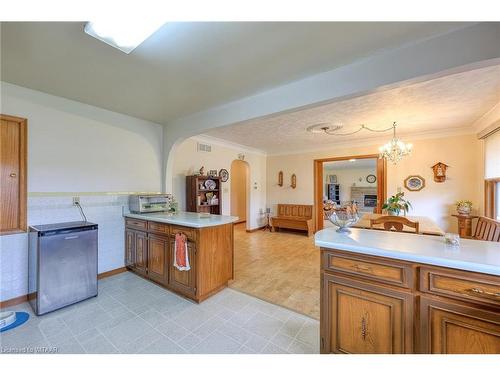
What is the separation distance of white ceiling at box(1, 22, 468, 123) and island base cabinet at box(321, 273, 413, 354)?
5.78 ft

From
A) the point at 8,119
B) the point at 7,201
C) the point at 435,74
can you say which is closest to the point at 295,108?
the point at 435,74

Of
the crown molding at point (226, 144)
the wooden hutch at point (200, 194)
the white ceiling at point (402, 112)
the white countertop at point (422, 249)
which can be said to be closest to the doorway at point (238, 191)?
the crown molding at point (226, 144)

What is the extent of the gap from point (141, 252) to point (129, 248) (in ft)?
1.14

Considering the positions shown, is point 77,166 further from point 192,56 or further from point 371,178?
point 371,178

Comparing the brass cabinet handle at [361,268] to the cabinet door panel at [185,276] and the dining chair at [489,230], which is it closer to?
the cabinet door panel at [185,276]

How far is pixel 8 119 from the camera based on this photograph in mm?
Answer: 2246

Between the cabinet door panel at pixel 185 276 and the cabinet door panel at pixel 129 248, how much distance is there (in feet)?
3.04

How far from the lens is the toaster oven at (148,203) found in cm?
305

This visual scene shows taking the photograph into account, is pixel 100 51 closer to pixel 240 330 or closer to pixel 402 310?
pixel 240 330

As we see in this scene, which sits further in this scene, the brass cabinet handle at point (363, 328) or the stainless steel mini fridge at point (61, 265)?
the stainless steel mini fridge at point (61, 265)

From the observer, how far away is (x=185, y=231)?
2.38 m

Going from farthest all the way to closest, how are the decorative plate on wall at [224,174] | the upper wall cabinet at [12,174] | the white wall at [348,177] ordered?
1. the white wall at [348,177]
2. the decorative plate on wall at [224,174]
3. the upper wall cabinet at [12,174]

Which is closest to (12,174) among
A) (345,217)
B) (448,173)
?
(345,217)

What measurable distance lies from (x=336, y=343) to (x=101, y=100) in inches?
142
